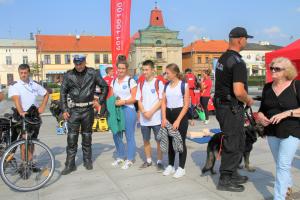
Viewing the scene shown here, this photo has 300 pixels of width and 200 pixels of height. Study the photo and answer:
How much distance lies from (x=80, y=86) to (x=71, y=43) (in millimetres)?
72016

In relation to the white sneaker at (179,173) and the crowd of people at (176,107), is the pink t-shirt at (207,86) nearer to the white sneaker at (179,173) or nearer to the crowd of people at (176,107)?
the crowd of people at (176,107)

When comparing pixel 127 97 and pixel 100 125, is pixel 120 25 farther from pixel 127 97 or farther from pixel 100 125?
pixel 127 97

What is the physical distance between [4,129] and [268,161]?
14.5 feet

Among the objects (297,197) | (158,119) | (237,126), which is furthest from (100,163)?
(297,197)

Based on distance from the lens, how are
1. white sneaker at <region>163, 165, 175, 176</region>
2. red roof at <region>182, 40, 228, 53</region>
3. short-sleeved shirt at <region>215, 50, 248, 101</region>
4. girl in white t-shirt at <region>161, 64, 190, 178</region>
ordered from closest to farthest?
short-sleeved shirt at <region>215, 50, 248, 101</region> → girl in white t-shirt at <region>161, 64, 190, 178</region> → white sneaker at <region>163, 165, 175, 176</region> → red roof at <region>182, 40, 228, 53</region>

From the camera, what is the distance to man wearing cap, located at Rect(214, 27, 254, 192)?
4105mm

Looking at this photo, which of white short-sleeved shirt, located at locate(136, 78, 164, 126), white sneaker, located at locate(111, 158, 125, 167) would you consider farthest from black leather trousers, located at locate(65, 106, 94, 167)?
white short-sleeved shirt, located at locate(136, 78, 164, 126)

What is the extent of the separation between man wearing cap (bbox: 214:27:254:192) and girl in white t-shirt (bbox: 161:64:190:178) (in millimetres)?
689

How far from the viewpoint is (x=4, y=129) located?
17.6ft

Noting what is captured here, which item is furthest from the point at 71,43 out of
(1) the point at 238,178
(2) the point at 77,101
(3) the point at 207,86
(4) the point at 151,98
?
(1) the point at 238,178

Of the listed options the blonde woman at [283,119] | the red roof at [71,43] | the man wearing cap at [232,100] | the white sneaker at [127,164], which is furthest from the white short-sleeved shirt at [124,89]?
the red roof at [71,43]

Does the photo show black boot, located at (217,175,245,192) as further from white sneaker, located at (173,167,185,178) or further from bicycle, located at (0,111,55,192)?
bicycle, located at (0,111,55,192)

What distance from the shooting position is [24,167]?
5070 millimetres

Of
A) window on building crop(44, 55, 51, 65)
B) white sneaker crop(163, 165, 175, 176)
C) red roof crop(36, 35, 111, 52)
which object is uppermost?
red roof crop(36, 35, 111, 52)
